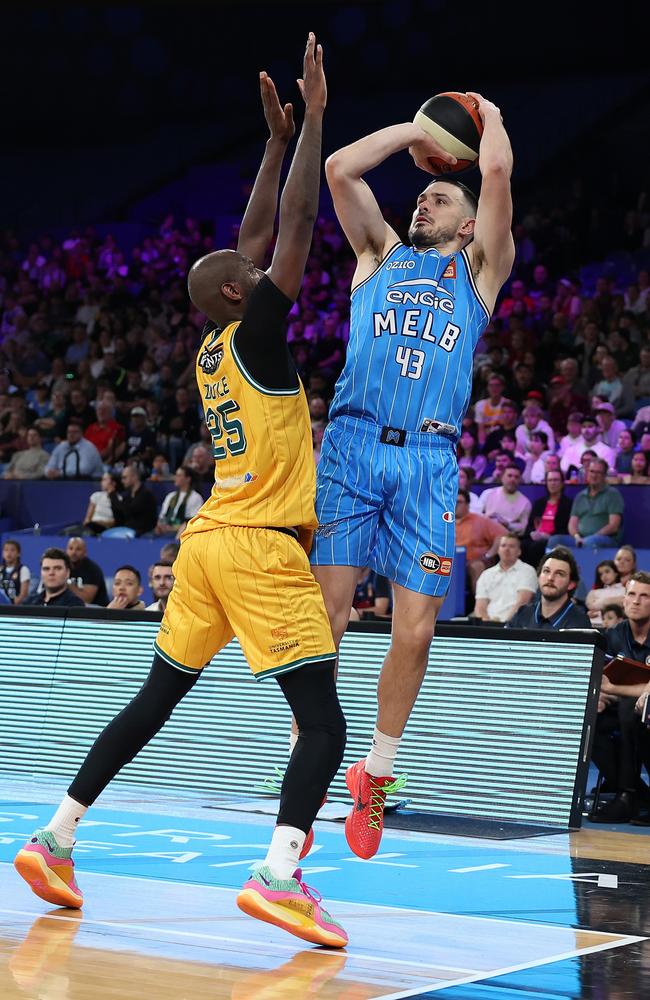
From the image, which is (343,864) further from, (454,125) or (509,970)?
(454,125)

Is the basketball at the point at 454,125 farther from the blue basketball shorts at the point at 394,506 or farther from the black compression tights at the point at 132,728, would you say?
the black compression tights at the point at 132,728

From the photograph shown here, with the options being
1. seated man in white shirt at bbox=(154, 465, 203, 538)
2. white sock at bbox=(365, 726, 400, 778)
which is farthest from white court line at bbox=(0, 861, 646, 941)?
seated man in white shirt at bbox=(154, 465, 203, 538)

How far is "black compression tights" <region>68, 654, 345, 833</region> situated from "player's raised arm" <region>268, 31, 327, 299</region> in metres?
1.16

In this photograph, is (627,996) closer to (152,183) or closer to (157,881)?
(157,881)

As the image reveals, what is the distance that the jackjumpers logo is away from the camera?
13.4ft

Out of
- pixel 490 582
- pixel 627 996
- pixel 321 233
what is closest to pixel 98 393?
pixel 321 233

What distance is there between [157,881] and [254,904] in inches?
42.9

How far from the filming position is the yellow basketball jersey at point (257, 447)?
4020 mm

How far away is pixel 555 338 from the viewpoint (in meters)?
15.5

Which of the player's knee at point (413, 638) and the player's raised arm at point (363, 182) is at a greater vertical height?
the player's raised arm at point (363, 182)

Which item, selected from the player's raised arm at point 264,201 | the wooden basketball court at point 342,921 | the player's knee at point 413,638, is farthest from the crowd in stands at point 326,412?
the player's raised arm at point 264,201

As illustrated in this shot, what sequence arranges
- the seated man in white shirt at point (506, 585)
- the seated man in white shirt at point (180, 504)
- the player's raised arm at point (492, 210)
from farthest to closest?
the seated man in white shirt at point (180, 504)
the seated man in white shirt at point (506, 585)
the player's raised arm at point (492, 210)

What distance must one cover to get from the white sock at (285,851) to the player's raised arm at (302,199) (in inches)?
60.9

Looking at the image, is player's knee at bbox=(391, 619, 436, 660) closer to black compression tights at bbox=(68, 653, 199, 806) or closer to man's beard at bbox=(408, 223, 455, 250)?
black compression tights at bbox=(68, 653, 199, 806)
